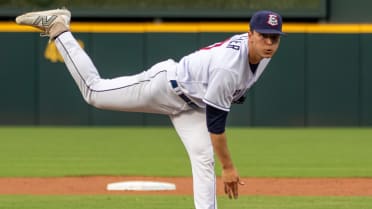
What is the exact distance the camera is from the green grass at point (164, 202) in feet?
28.6

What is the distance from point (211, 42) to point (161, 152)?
5.94 metres

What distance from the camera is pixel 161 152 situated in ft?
49.3

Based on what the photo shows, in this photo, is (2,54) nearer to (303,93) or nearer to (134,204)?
(303,93)

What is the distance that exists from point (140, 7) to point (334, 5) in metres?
4.56

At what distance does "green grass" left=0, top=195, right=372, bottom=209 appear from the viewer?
8.73 meters

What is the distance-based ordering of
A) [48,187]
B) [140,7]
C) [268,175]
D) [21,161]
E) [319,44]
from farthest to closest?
1. [140,7]
2. [319,44]
3. [21,161]
4. [268,175]
5. [48,187]

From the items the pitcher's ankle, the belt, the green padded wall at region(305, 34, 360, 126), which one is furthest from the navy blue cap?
the green padded wall at region(305, 34, 360, 126)

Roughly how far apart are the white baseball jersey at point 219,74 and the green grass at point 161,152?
5383 millimetres

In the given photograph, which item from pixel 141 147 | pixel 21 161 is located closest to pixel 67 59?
pixel 21 161

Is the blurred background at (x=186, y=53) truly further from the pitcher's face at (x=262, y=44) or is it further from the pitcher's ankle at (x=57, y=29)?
the pitcher's face at (x=262, y=44)

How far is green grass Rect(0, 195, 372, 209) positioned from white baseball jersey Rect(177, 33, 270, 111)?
88.5 inches

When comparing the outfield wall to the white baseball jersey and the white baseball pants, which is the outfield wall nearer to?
the white baseball pants

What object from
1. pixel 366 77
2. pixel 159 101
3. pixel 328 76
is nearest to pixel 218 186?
pixel 159 101

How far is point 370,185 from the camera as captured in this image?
10766 mm
